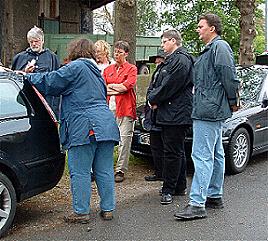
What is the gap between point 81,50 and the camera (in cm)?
506

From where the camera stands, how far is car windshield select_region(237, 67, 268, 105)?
8.05 metres

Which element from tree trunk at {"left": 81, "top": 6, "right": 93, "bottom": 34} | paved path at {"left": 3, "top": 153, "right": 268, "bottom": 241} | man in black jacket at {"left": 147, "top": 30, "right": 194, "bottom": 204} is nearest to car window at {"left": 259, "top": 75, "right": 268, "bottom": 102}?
paved path at {"left": 3, "top": 153, "right": 268, "bottom": 241}

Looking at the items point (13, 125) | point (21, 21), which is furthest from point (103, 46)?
point (21, 21)

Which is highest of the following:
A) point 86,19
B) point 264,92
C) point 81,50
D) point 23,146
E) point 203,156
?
point 86,19

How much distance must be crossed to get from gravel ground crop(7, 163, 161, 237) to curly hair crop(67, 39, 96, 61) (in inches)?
64.2

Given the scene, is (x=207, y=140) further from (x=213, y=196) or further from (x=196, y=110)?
(x=213, y=196)

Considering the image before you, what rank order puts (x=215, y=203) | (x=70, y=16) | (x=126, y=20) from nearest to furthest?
1. (x=215, y=203)
2. (x=126, y=20)
3. (x=70, y=16)

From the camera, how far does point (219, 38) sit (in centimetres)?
533

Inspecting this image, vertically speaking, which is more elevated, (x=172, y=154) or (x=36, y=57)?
(x=36, y=57)

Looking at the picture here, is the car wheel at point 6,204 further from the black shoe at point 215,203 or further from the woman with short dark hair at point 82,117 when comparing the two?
the black shoe at point 215,203

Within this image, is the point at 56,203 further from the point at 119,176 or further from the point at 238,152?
the point at 238,152

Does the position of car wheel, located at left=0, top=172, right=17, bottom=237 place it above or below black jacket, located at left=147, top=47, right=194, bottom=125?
below

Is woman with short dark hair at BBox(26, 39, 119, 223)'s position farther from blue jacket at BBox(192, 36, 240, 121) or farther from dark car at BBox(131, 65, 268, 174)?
dark car at BBox(131, 65, 268, 174)

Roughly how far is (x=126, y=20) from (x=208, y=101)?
4.00 m
